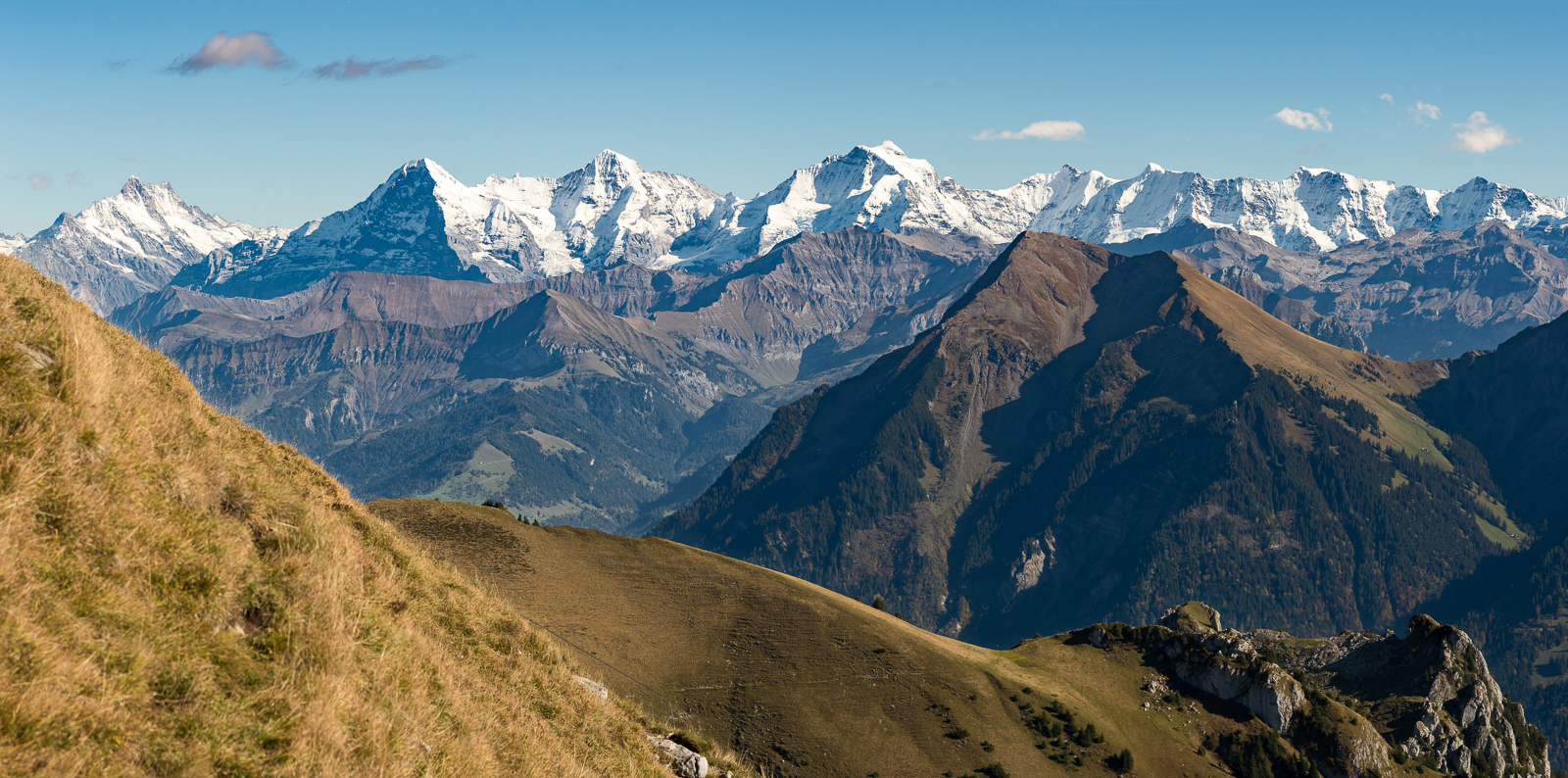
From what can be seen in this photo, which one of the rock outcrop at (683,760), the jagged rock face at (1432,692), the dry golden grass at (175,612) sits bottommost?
the jagged rock face at (1432,692)

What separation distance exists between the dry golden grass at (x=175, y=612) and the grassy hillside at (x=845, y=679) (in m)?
56.2

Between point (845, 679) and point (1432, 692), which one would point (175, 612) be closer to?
point (845, 679)

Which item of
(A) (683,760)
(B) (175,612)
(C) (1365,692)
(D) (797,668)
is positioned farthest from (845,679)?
Result: (C) (1365,692)

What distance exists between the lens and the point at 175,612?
13523 mm

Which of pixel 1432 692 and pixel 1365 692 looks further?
pixel 1365 692

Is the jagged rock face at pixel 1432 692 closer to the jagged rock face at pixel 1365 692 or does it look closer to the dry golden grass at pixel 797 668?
the jagged rock face at pixel 1365 692

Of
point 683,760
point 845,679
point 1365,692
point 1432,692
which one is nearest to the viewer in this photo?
point 683,760

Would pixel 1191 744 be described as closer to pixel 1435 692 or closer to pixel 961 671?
pixel 961 671

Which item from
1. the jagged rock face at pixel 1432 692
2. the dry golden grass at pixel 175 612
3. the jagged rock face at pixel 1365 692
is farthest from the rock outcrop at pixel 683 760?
the jagged rock face at pixel 1432 692

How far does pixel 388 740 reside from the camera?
14.6 m

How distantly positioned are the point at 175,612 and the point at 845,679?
78.9 metres

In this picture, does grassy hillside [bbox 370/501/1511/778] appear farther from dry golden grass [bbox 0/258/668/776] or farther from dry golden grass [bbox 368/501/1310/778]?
dry golden grass [bbox 0/258/668/776]

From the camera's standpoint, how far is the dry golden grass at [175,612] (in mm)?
11383

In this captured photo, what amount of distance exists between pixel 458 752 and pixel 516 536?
8996 cm
